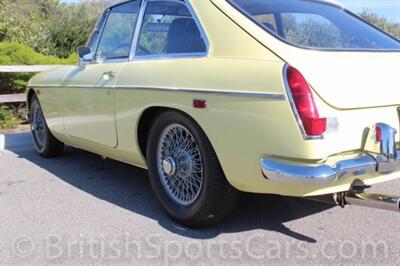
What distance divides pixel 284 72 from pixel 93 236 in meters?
1.82

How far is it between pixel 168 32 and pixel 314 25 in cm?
115

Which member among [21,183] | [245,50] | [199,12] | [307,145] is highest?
[199,12]

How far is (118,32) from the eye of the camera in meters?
4.96

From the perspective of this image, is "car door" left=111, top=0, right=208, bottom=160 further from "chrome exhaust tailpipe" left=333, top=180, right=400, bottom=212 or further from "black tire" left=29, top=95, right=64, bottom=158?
"black tire" left=29, top=95, right=64, bottom=158

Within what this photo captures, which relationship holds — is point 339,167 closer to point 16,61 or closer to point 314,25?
point 314,25

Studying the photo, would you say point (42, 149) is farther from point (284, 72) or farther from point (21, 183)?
point (284, 72)

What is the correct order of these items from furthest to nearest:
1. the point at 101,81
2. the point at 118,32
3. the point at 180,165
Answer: the point at 118,32 < the point at 101,81 < the point at 180,165

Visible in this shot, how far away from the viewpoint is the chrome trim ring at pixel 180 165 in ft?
12.6

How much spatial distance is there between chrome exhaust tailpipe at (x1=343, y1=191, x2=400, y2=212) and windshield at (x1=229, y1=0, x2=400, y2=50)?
995 mm

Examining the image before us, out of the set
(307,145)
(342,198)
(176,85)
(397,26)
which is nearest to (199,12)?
(176,85)

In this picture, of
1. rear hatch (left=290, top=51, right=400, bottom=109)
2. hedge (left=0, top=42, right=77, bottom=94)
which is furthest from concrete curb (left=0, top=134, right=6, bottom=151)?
rear hatch (left=290, top=51, right=400, bottom=109)

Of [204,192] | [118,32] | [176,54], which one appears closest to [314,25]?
[176,54]

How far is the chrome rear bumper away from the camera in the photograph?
3072 millimetres

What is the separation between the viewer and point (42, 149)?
6582 mm
